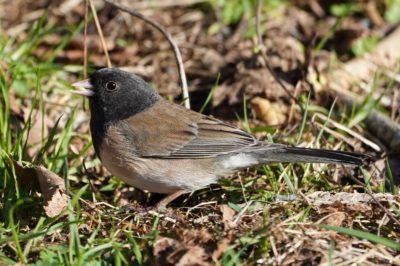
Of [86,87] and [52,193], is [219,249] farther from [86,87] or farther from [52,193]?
[86,87]

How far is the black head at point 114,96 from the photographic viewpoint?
12.0 feet

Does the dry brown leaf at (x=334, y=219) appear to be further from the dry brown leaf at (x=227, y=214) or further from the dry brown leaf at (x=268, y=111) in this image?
the dry brown leaf at (x=268, y=111)

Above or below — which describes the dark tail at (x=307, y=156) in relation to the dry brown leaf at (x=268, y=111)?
above

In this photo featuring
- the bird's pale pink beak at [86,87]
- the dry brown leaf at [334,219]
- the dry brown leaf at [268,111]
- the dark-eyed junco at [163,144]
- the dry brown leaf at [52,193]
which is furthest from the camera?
the dry brown leaf at [268,111]

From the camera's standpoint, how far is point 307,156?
3.26 metres

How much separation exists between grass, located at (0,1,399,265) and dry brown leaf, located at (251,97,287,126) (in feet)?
0.31

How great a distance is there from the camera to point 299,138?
386cm

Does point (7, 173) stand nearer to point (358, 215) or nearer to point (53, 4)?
point (358, 215)

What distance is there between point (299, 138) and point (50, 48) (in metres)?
2.47

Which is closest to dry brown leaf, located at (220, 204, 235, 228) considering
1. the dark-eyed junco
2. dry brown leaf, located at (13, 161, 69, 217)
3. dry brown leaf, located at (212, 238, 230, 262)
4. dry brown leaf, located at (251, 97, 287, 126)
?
dry brown leaf, located at (212, 238, 230, 262)

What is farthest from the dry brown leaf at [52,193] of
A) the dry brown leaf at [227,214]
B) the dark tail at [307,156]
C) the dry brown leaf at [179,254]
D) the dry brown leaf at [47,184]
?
the dark tail at [307,156]

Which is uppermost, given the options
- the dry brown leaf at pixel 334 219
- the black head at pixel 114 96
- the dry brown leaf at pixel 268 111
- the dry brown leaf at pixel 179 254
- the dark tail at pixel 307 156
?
the black head at pixel 114 96

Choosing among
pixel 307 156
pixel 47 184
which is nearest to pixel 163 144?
pixel 47 184

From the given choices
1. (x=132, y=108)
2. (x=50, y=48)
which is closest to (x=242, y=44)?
(x=50, y=48)
